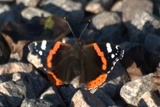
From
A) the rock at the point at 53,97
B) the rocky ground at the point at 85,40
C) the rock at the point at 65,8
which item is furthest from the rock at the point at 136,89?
the rock at the point at 65,8

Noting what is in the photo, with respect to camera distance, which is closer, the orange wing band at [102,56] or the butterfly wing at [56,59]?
the orange wing band at [102,56]

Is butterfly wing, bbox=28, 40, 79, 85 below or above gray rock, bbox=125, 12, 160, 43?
above

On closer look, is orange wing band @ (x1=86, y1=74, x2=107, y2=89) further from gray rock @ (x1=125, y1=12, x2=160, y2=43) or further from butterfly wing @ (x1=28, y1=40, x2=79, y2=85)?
gray rock @ (x1=125, y1=12, x2=160, y2=43)

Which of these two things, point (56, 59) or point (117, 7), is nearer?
point (56, 59)

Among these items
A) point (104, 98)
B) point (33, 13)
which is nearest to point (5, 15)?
point (33, 13)

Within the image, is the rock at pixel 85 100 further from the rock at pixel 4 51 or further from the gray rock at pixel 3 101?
the rock at pixel 4 51

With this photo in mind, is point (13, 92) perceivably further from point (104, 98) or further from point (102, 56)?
point (102, 56)

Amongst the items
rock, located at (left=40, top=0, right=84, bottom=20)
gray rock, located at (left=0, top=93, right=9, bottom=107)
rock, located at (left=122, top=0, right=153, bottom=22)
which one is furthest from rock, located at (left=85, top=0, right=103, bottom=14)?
gray rock, located at (left=0, top=93, right=9, bottom=107)
